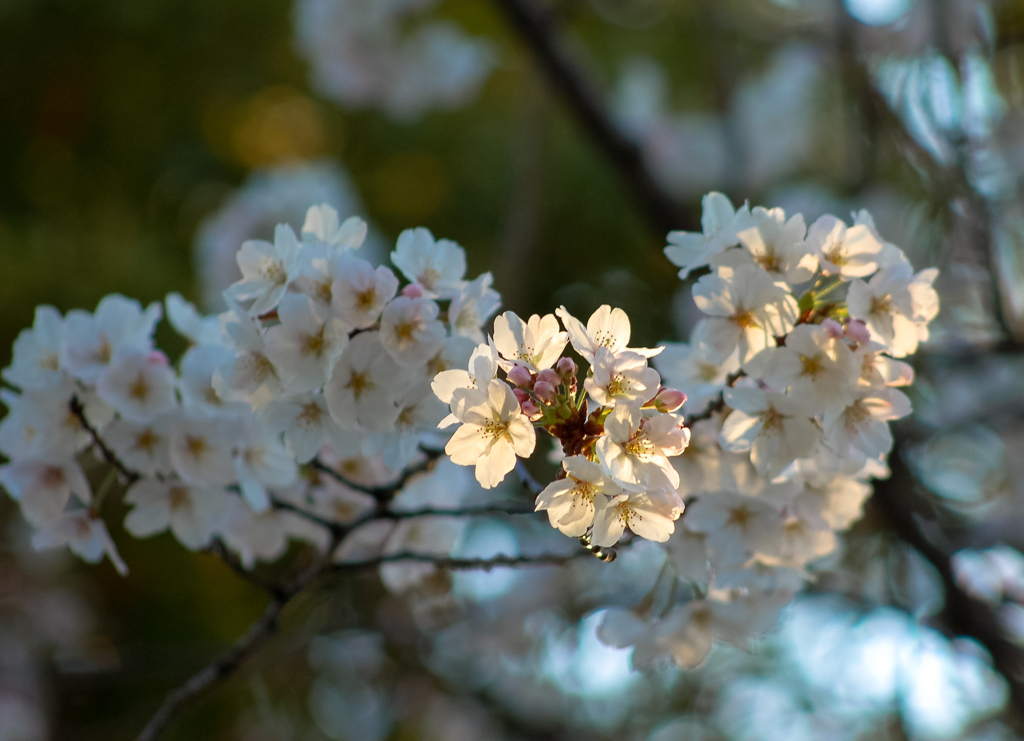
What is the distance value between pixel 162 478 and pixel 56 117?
3803mm

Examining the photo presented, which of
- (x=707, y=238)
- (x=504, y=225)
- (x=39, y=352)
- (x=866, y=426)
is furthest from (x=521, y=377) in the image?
(x=504, y=225)

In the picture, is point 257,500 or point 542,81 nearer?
point 257,500

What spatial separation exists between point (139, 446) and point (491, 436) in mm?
656

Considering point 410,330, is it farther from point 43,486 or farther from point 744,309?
point 43,486

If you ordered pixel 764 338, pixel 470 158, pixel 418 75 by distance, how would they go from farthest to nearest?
pixel 470 158, pixel 418 75, pixel 764 338

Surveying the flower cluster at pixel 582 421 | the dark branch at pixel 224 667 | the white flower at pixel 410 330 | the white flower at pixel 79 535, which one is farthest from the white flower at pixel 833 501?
the white flower at pixel 79 535

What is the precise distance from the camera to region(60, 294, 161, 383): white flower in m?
1.31

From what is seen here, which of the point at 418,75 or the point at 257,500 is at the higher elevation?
the point at 257,500

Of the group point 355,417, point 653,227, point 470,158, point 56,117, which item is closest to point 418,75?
point 470,158

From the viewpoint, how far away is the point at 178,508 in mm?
1359

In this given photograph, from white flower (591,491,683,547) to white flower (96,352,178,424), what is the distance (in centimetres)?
73

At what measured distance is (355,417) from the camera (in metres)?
1.14

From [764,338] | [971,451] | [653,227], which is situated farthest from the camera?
[971,451]

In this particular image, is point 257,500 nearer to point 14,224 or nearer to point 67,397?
point 67,397
